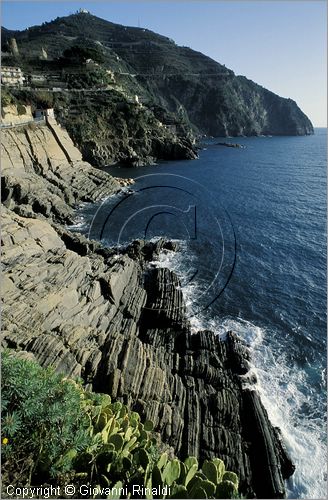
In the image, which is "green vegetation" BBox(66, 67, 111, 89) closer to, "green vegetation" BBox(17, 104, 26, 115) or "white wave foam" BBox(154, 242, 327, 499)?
"green vegetation" BBox(17, 104, 26, 115)

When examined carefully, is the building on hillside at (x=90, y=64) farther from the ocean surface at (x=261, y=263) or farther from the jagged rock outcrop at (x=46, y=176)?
the jagged rock outcrop at (x=46, y=176)

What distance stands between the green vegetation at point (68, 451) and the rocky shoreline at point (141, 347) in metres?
7.52

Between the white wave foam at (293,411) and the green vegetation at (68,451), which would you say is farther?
A: the white wave foam at (293,411)

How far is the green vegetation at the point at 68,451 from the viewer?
11.6m

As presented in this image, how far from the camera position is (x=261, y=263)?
4519 cm

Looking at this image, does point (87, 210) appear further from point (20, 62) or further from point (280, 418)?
point (20, 62)

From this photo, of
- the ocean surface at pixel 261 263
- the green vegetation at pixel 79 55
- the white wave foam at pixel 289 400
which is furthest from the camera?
the green vegetation at pixel 79 55

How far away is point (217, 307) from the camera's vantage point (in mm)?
35938

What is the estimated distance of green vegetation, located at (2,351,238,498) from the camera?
11.6 m

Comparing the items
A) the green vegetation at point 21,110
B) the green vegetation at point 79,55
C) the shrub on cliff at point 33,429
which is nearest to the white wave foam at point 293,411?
the shrub on cliff at point 33,429

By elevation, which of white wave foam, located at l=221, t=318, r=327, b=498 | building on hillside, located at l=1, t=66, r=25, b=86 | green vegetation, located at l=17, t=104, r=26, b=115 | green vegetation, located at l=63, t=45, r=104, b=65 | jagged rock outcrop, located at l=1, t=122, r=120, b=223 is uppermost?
green vegetation, located at l=63, t=45, r=104, b=65

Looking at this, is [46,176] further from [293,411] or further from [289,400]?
[293,411]

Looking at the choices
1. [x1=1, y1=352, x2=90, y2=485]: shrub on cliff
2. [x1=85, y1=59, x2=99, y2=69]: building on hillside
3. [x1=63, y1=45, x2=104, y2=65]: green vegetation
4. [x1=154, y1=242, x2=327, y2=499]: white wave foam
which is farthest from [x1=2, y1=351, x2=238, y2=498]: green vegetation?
[x1=63, y1=45, x2=104, y2=65]: green vegetation

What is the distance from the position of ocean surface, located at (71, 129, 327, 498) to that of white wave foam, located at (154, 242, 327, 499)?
0.07 m
